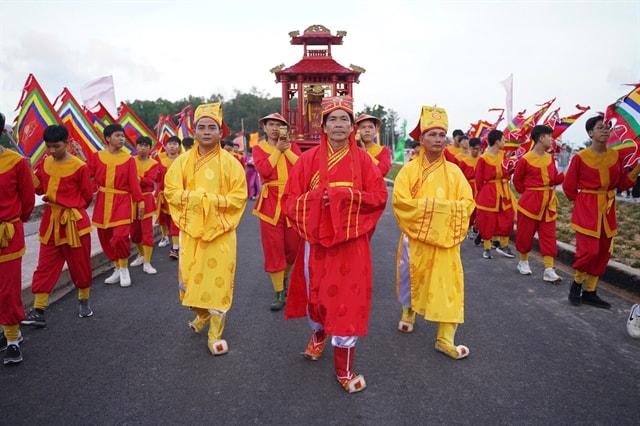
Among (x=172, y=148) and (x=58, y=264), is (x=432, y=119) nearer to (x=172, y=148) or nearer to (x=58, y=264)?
(x=58, y=264)

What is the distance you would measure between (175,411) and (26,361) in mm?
1604

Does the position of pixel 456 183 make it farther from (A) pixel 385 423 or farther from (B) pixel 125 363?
(B) pixel 125 363

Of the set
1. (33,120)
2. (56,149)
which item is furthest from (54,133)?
(33,120)

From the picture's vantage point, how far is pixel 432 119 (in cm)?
358

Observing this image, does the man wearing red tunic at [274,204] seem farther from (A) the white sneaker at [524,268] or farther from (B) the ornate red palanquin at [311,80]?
(B) the ornate red palanquin at [311,80]

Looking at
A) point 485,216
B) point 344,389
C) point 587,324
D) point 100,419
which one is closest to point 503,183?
point 485,216

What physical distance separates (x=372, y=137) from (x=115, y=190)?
326 centimetres

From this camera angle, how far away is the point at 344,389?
299 cm

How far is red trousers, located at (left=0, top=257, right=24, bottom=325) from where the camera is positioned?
336 centimetres

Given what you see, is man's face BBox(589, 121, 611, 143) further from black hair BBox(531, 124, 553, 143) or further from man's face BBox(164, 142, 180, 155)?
man's face BBox(164, 142, 180, 155)

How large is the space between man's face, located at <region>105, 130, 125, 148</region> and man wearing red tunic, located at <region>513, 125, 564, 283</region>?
5.21 meters

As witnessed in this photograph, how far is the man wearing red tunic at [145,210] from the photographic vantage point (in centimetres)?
623

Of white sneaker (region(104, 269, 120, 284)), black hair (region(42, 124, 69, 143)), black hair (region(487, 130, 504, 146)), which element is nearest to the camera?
black hair (region(42, 124, 69, 143))

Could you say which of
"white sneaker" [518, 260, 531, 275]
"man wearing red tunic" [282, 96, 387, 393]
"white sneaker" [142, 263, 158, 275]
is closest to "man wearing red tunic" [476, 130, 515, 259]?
"white sneaker" [518, 260, 531, 275]
